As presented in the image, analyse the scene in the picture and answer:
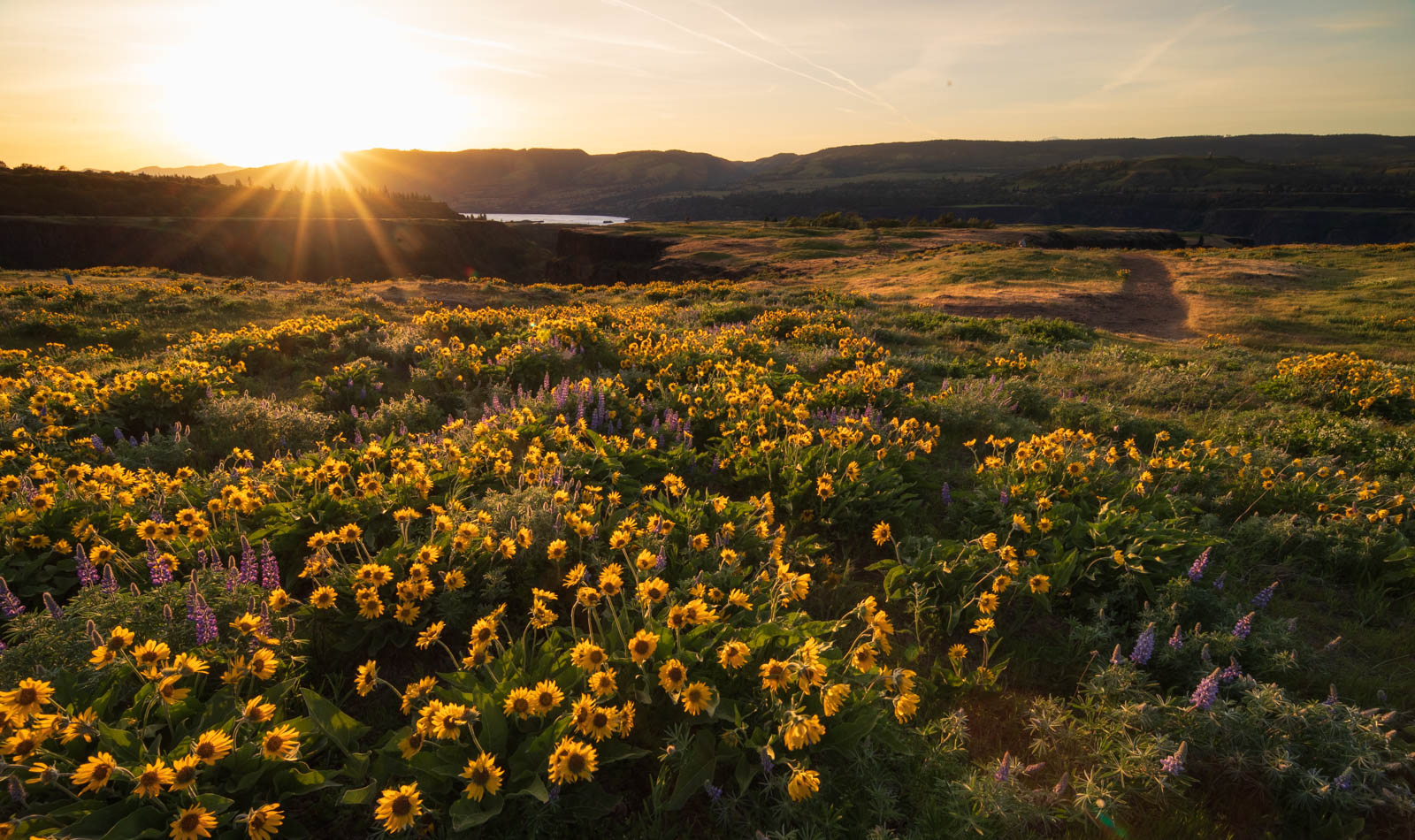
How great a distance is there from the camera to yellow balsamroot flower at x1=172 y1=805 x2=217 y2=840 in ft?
6.98

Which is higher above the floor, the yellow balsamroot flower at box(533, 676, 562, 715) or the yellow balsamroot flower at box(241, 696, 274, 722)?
the yellow balsamroot flower at box(241, 696, 274, 722)

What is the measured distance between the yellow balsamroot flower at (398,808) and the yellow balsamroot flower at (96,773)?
37.5 inches

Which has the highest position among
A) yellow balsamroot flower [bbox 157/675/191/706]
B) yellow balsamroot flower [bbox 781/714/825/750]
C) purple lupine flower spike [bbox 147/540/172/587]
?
purple lupine flower spike [bbox 147/540/172/587]

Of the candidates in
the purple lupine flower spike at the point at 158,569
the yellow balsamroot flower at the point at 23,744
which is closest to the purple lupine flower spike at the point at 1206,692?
the yellow balsamroot flower at the point at 23,744

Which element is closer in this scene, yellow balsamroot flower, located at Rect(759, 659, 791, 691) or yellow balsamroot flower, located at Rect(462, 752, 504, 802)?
yellow balsamroot flower, located at Rect(462, 752, 504, 802)

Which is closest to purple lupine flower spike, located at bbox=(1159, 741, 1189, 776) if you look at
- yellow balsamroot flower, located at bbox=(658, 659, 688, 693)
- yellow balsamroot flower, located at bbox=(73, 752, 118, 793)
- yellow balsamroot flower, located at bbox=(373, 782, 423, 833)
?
yellow balsamroot flower, located at bbox=(658, 659, 688, 693)

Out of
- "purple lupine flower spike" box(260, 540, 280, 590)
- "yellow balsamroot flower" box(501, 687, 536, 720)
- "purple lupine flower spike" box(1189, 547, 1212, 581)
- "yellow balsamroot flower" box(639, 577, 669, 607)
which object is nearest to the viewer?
"yellow balsamroot flower" box(501, 687, 536, 720)

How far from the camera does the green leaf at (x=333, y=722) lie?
2.78 m

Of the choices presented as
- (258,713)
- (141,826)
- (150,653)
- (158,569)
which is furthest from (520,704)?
(158,569)

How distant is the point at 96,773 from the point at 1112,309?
88.1 ft

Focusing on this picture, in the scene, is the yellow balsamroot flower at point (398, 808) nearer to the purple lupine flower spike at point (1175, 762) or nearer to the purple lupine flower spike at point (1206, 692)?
the purple lupine flower spike at point (1175, 762)

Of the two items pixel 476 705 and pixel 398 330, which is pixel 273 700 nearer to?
pixel 476 705

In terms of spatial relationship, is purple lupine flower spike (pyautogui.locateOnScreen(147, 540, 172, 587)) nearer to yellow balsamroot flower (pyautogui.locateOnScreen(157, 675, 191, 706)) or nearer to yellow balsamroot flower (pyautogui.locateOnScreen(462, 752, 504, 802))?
yellow balsamroot flower (pyautogui.locateOnScreen(157, 675, 191, 706))

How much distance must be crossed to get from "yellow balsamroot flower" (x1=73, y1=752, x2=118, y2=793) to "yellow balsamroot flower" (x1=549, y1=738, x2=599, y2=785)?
5.17ft
